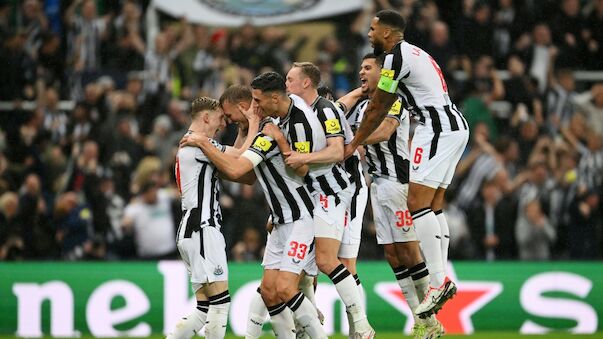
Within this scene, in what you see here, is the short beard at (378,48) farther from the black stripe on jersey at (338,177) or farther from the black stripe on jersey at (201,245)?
the black stripe on jersey at (201,245)

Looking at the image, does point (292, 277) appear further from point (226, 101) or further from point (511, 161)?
point (511, 161)

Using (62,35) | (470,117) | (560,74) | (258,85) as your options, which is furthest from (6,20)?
(258,85)

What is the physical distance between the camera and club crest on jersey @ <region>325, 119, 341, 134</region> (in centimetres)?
910

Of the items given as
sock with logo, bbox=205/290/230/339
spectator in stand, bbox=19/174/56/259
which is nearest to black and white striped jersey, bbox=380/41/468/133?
sock with logo, bbox=205/290/230/339

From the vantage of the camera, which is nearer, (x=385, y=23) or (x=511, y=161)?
(x=385, y=23)

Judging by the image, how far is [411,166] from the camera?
368 inches

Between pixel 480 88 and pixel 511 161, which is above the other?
pixel 480 88

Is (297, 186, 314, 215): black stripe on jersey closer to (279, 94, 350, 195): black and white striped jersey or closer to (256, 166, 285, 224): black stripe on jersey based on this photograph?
(279, 94, 350, 195): black and white striped jersey

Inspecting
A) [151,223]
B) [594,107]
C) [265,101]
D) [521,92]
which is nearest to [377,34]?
[265,101]

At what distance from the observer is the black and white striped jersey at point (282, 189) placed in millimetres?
9077

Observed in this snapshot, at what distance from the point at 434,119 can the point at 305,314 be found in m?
1.91

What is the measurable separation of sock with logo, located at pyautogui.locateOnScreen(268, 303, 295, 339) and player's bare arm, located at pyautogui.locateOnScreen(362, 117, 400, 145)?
5.27ft

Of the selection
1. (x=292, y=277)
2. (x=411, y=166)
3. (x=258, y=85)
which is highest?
(x=258, y=85)

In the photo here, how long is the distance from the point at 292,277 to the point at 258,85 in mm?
1529
